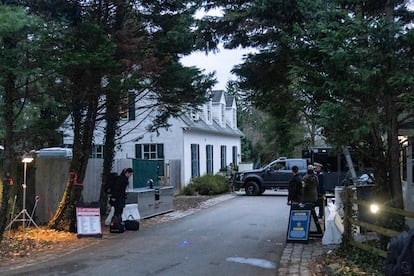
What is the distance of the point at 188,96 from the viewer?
16.2 metres

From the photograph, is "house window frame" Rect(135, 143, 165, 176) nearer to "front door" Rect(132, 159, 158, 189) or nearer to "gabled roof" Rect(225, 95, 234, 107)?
"front door" Rect(132, 159, 158, 189)

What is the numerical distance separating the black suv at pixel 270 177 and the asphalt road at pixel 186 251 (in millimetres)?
10176

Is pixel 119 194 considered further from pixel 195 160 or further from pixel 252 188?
pixel 195 160

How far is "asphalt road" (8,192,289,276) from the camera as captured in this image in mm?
8602

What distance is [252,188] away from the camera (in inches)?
1041

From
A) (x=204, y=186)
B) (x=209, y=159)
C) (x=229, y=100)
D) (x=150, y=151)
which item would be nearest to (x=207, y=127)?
(x=209, y=159)

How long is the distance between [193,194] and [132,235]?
13.8m

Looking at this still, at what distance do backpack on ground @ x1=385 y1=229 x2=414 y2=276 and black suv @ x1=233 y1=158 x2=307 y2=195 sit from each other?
75.2 ft

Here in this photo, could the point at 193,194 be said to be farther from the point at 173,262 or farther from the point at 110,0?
the point at 173,262

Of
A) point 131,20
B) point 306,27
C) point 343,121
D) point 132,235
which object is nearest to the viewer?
point 343,121

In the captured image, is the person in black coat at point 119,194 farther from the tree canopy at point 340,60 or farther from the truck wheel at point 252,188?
the truck wheel at point 252,188

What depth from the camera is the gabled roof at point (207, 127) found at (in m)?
28.5

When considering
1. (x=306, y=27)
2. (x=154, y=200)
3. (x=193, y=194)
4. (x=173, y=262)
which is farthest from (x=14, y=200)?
(x=193, y=194)

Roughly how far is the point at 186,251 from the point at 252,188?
1635cm
